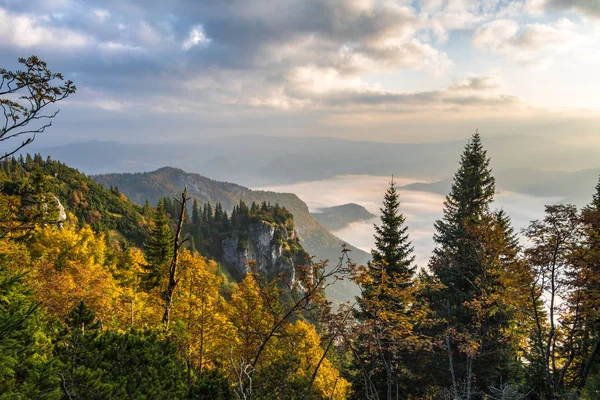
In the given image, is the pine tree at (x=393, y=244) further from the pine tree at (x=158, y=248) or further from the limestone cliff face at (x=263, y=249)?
the limestone cliff face at (x=263, y=249)

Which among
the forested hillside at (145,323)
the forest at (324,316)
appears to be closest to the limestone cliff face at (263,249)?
the forested hillside at (145,323)

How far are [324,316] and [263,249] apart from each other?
166 m

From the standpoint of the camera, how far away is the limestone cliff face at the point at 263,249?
163875 millimetres

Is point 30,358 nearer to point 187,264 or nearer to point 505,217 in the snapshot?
point 187,264

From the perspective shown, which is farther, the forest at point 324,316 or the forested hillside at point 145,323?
the forest at point 324,316

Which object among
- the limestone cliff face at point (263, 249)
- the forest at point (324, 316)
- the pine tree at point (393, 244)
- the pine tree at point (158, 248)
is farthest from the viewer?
the limestone cliff face at point (263, 249)

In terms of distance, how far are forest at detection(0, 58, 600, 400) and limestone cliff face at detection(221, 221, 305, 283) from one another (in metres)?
125

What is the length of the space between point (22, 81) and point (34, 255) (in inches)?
1089

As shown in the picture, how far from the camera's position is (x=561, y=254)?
42.1 feet

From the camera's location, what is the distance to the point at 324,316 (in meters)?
11.9

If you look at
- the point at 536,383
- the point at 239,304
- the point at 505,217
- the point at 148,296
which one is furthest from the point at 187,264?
the point at 505,217

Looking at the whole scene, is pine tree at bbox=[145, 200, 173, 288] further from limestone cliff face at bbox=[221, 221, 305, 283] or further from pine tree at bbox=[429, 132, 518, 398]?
limestone cliff face at bbox=[221, 221, 305, 283]

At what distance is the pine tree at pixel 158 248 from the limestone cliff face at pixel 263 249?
130 meters

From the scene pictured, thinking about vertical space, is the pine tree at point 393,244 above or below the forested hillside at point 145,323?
above
